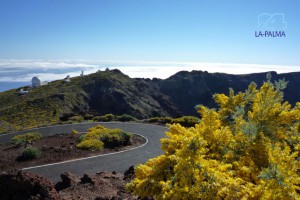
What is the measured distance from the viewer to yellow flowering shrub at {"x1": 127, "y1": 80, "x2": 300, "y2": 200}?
6.18m

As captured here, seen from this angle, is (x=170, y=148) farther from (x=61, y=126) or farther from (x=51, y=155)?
(x=61, y=126)

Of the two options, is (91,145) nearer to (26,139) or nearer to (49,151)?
(49,151)

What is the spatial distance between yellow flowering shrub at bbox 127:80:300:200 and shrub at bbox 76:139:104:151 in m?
13.8

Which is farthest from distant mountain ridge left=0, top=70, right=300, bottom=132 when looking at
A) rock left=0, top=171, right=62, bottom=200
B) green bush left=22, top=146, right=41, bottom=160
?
rock left=0, top=171, right=62, bottom=200

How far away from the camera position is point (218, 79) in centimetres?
12125

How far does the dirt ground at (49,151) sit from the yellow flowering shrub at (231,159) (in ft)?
41.9

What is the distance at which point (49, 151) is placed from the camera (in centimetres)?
2159

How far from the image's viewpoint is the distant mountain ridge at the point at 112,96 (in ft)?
163

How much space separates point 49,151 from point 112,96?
171 feet

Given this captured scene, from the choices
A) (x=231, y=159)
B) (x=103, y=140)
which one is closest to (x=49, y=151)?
(x=103, y=140)

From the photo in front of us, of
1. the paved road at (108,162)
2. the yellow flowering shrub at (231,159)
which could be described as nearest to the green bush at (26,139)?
the paved road at (108,162)

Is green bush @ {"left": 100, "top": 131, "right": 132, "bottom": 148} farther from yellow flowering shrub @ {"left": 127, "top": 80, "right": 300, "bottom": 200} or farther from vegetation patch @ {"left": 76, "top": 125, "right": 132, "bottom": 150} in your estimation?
yellow flowering shrub @ {"left": 127, "top": 80, "right": 300, "bottom": 200}

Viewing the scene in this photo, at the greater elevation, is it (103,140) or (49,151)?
(103,140)

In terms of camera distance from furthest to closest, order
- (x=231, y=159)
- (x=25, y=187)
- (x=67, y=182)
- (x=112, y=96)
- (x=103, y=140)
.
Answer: (x=112, y=96) < (x=103, y=140) < (x=67, y=182) < (x=25, y=187) < (x=231, y=159)
